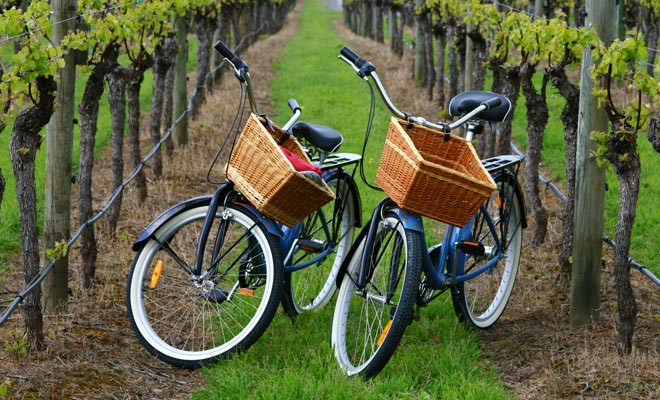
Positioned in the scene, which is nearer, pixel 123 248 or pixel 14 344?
pixel 14 344

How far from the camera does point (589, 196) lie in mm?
5543

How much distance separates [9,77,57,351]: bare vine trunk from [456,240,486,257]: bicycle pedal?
2.26m

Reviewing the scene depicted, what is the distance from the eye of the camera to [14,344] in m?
4.82

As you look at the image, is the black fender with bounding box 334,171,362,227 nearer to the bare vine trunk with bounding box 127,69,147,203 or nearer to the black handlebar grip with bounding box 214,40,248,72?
the black handlebar grip with bounding box 214,40,248,72

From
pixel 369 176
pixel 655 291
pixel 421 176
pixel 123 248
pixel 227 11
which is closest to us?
pixel 421 176

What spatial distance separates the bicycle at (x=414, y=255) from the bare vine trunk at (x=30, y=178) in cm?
156

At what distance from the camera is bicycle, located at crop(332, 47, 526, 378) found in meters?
4.53

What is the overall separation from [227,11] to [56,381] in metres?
15.8

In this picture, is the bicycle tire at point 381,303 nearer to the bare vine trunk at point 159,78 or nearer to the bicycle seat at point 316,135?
the bicycle seat at point 316,135

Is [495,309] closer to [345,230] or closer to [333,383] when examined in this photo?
[345,230]

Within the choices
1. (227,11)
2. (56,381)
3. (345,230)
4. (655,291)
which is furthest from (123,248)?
(227,11)

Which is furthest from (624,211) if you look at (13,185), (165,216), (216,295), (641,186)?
(13,185)

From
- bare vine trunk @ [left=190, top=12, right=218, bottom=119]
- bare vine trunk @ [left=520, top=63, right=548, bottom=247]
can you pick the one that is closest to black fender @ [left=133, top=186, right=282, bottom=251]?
bare vine trunk @ [left=520, top=63, right=548, bottom=247]

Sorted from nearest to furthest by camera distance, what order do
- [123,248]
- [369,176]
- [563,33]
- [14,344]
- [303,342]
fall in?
[14,344], [303,342], [563,33], [123,248], [369,176]
